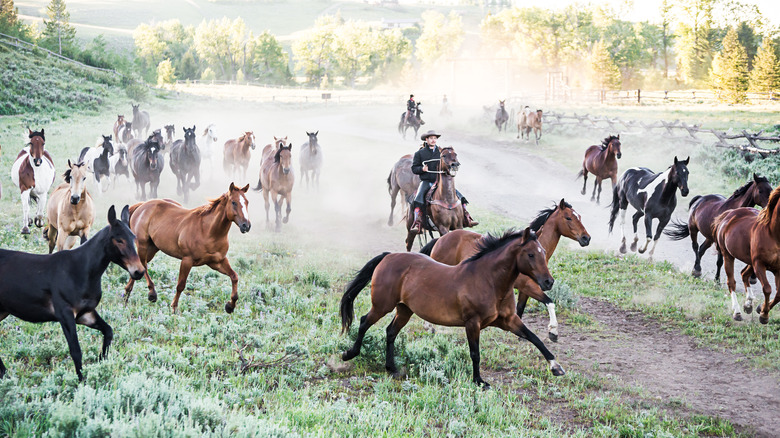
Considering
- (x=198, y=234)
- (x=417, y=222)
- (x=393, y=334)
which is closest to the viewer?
(x=393, y=334)

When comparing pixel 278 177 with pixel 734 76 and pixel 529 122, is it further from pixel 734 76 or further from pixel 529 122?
pixel 734 76

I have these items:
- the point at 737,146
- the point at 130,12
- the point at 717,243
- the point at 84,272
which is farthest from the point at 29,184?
the point at 130,12

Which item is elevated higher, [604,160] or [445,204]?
[604,160]

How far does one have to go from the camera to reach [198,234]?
962cm

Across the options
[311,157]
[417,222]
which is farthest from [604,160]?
[311,157]

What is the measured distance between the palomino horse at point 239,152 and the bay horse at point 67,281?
58.7 feet

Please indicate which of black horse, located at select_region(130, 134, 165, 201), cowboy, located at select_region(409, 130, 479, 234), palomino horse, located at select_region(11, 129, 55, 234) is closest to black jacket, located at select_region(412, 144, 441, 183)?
cowboy, located at select_region(409, 130, 479, 234)

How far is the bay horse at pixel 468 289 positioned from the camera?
7.14 m

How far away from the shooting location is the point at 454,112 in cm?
5500

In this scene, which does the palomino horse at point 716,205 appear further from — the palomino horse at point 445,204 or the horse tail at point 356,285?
the horse tail at point 356,285

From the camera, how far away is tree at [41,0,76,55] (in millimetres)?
58881

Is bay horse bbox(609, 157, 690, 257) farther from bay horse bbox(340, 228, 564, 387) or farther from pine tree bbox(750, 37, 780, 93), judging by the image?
pine tree bbox(750, 37, 780, 93)

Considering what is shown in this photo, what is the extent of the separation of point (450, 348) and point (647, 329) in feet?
12.5

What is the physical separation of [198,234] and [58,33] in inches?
2469
